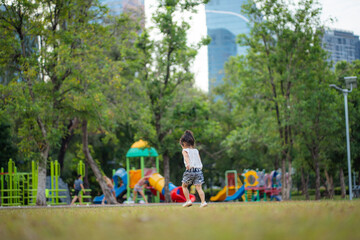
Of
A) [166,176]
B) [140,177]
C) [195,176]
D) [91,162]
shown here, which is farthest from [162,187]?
[195,176]

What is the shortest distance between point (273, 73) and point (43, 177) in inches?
555

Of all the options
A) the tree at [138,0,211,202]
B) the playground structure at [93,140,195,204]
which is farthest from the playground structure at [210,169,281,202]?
the tree at [138,0,211,202]

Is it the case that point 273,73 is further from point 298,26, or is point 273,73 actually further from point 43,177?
point 43,177

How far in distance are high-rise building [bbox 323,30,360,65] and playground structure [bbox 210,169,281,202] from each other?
9762 millimetres

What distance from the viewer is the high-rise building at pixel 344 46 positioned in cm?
3521

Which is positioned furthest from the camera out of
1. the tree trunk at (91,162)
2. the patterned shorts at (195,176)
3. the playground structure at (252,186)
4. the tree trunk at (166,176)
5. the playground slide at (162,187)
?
the playground structure at (252,186)

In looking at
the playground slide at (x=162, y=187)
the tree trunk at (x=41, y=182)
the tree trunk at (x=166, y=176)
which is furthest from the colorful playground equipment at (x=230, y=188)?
the tree trunk at (x=41, y=182)

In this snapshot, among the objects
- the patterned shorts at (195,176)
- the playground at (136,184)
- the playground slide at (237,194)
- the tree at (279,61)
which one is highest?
the tree at (279,61)

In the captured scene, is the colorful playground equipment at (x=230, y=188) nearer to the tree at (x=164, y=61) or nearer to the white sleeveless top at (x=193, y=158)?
the tree at (x=164, y=61)

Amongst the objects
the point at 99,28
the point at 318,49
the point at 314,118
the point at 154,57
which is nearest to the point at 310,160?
the point at 314,118

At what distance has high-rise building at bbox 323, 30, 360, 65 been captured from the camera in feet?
116

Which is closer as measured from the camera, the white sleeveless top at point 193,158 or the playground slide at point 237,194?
the white sleeveless top at point 193,158

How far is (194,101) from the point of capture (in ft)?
92.7

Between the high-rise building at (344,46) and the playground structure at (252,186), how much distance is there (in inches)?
384
